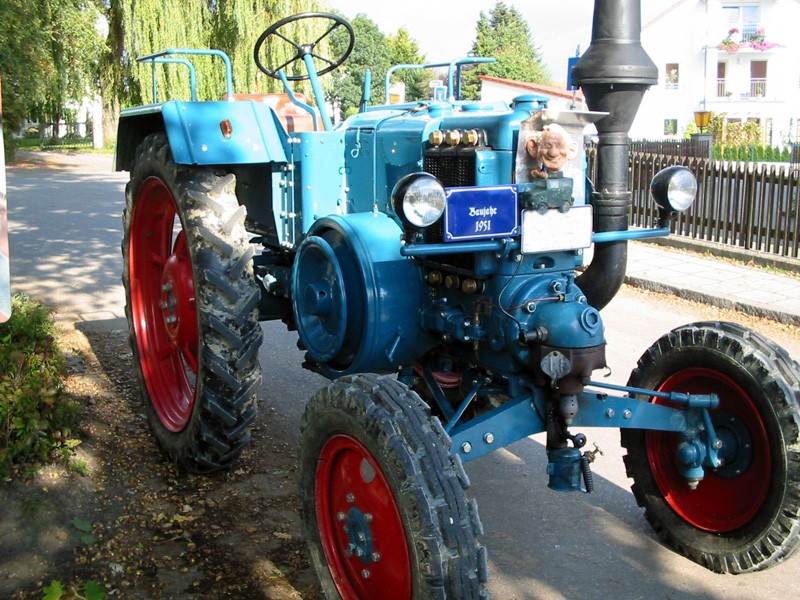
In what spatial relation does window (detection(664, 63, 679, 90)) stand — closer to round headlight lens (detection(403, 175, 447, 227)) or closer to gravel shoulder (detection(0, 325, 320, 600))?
gravel shoulder (detection(0, 325, 320, 600))

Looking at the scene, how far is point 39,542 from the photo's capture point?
3.49 m

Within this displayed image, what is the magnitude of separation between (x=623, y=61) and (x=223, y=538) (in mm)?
2511

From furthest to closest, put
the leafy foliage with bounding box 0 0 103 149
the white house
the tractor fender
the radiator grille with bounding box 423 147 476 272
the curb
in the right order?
the white house, the leafy foliage with bounding box 0 0 103 149, the curb, the tractor fender, the radiator grille with bounding box 423 147 476 272

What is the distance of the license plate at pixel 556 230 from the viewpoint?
2982 millimetres

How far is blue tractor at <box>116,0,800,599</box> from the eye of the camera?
2.78m

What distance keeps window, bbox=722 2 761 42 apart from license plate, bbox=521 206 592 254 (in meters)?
53.2

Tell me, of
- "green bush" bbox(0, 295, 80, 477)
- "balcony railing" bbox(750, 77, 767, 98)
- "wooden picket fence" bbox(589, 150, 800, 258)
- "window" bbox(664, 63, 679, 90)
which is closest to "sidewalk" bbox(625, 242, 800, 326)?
"wooden picket fence" bbox(589, 150, 800, 258)

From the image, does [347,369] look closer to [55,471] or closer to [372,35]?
[55,471]

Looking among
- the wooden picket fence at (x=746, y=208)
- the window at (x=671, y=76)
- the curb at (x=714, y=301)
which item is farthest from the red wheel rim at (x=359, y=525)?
the window at (x=671, y=76)

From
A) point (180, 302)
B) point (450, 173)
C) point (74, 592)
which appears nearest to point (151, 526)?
point (74, 592)

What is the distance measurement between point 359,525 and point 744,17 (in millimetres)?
55646

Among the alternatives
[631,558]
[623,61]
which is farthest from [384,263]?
[631,558]

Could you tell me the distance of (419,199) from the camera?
2.75 m

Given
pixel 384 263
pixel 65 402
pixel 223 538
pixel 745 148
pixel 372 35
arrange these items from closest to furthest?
pixel 384 263, pixel 223 538, pixel 65 402, pixel 745 148, pixel 372 35
